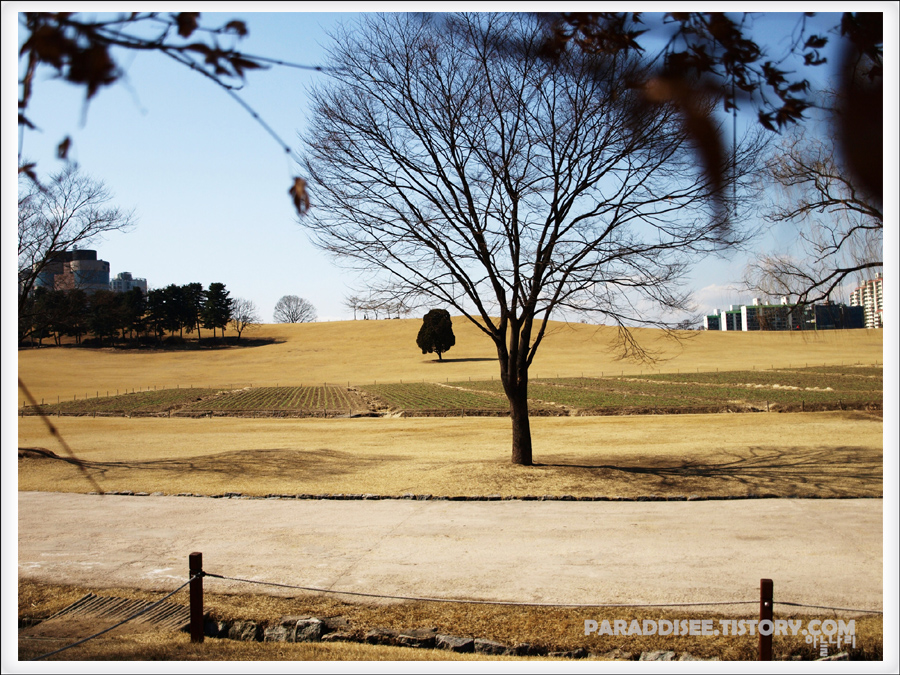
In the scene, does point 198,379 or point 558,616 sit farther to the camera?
point 198,379

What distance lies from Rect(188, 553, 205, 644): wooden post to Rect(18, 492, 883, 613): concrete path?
1.33 m

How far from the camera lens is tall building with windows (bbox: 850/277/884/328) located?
8383 mm

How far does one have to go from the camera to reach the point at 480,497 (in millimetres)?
11633

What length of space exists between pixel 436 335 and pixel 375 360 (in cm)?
857

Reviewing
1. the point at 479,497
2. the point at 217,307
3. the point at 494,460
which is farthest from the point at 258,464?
the point at 217,307

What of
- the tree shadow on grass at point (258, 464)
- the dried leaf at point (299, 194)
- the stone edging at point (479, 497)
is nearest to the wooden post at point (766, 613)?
the dried leaf at point (299, 194)

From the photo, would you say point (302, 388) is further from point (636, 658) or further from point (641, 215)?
point (636, 658)

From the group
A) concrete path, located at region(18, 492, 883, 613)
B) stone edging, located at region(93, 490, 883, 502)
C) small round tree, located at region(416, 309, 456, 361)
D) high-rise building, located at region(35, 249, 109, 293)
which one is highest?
high-rise building, located at region(35, 249, 109, 293)

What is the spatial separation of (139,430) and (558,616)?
86.8ft

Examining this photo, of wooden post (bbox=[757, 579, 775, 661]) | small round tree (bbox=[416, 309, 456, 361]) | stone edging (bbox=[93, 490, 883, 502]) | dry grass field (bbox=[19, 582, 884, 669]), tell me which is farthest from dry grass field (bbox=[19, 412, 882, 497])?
small round tree (bbox=[416, 309, 456, 361])

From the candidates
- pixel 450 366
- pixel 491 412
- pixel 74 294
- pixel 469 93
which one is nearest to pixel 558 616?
pixel 469 93

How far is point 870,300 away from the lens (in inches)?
345

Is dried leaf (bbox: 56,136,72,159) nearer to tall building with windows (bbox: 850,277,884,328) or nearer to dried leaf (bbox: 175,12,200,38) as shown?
dried leaf (bbox: 175,12,200,38)

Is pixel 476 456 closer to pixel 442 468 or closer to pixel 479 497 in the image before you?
pixel 442 468
